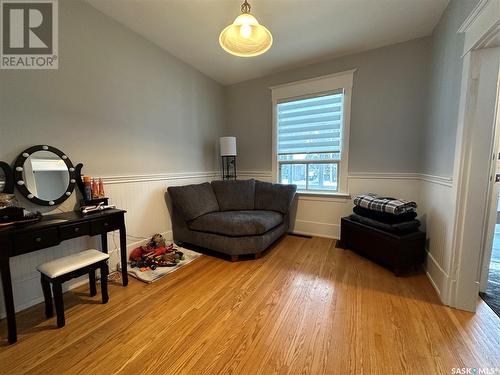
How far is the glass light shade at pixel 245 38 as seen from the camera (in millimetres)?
1578

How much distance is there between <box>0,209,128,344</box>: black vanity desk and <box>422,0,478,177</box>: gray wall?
295cm

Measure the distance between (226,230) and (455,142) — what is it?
2253 millimetres

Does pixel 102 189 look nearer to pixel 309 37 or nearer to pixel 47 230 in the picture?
pixel 47 230

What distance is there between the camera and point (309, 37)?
2.48 meters

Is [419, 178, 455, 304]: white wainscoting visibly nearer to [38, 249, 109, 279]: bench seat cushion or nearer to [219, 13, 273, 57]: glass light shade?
[219, 13, 273, 57]: glass light shade

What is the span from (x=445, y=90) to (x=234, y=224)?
2.46 metres

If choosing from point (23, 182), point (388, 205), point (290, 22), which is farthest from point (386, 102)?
point (23, 182)

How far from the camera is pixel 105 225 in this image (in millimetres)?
1785

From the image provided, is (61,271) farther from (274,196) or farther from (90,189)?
(274,196)

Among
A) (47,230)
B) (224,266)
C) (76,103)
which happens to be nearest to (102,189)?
(47,230)

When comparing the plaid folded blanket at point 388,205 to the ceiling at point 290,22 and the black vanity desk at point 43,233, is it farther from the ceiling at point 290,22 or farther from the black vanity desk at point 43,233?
the black vanity desk at point 43,233

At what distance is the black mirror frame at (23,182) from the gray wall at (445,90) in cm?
329

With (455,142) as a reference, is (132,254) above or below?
below

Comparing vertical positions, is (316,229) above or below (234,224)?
below
